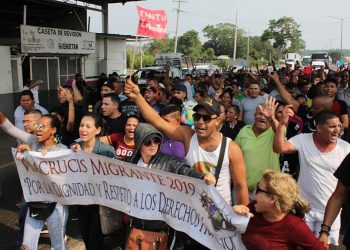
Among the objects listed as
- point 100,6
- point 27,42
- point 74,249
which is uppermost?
point 100,6

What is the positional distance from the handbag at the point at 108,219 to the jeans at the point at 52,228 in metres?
0.38

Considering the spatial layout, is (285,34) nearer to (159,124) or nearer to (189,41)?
(189,41)

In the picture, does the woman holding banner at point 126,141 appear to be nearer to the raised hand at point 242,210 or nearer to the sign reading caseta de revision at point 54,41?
the raised hand at point 242,210

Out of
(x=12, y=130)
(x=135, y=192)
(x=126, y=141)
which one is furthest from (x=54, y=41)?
(x=135, y=192)

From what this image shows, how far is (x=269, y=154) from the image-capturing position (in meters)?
3.72

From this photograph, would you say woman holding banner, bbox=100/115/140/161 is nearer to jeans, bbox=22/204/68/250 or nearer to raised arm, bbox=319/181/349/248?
jeans, bbox=22/204/68/250

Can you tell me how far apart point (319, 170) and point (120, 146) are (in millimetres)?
1902

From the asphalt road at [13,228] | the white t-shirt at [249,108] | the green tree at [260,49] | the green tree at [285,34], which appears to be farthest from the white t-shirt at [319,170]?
the green tree at [260,49]

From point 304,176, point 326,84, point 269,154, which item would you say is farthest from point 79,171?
point 326,84

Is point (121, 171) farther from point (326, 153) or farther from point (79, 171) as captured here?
point (326, 153)

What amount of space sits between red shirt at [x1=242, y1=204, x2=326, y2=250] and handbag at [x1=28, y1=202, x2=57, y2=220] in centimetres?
188

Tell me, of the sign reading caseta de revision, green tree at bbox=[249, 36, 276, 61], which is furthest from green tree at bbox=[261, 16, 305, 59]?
the sign reading caseta de revision

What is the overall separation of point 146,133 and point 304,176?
1.42 m

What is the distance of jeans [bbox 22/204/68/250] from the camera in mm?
3500
